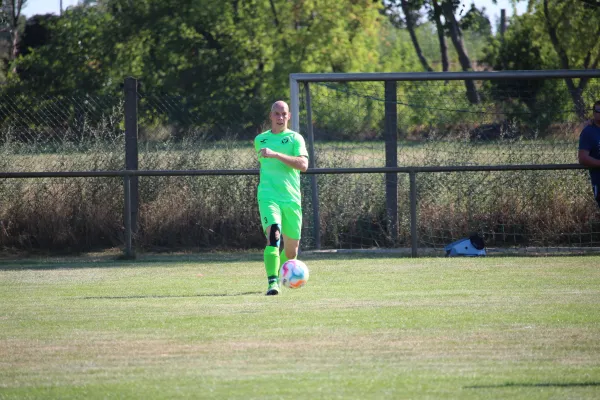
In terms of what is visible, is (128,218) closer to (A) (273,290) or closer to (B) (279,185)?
(B) (279,185)

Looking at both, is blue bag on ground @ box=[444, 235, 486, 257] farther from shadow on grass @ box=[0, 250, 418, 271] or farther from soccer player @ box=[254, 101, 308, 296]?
soccer player @ box=[254, 101, 308, 296]

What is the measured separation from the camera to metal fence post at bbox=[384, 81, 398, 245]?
15094mm

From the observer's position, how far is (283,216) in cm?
1047

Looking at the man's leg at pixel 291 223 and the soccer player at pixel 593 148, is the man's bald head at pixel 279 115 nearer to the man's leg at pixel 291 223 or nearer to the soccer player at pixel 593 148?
the man's leg at pixel 291 223

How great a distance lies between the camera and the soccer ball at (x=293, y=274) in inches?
394

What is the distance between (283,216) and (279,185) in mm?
350

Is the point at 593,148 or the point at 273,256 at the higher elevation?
the point at 593,148

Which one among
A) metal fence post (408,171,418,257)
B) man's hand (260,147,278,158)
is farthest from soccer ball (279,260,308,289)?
metal fence post (408,171,418,257)

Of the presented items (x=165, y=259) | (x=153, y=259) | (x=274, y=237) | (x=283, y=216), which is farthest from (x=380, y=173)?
(x=274, y=237)

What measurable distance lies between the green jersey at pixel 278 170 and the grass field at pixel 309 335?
41.2 inches

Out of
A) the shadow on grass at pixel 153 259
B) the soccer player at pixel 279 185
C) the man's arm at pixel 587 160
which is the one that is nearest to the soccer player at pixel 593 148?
the man's arm at pixel 587 160

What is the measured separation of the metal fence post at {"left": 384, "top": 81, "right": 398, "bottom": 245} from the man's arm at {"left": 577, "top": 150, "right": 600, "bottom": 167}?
112 inches

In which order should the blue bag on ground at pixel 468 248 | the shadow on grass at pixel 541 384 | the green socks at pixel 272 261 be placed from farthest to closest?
the blue bag on ground at pixel 468 248 → the green socks at pixel 272 261 → the shadow on grass at pixel 541 384

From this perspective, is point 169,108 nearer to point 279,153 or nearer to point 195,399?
point 279,153
